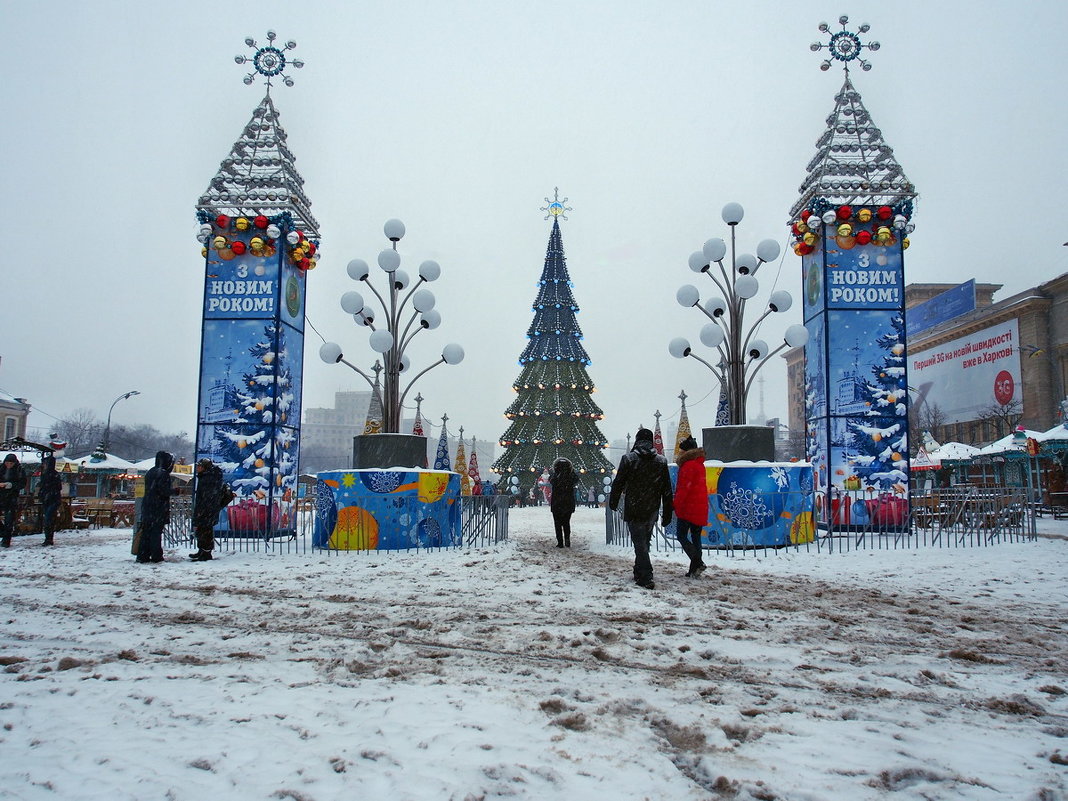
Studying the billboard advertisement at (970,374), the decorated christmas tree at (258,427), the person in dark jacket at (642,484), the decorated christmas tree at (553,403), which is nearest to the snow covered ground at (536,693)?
the person in dark jacket at (642,484)

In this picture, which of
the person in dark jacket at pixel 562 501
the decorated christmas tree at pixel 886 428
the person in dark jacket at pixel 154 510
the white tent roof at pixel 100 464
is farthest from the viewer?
the white tent roof at pixel 100 464

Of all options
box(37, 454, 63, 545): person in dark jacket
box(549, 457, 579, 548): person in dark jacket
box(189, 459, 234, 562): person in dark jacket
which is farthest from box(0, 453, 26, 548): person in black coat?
box(549, 457, 579, 548): person in dark jacket

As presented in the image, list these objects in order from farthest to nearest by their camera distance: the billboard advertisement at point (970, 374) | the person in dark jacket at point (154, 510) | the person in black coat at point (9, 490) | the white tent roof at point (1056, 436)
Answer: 1. the billboard advertisement at point (970, 374)
2. the white tent roof at point (1056, 436)
3. the person in black coat at point (9, 490)
4. the person in dark jacket at point (154, 510)

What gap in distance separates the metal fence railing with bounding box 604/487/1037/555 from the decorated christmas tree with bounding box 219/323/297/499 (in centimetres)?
774

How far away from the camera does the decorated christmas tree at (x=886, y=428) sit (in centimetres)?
1562

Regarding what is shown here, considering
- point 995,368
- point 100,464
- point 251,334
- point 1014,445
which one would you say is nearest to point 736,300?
point 251,334

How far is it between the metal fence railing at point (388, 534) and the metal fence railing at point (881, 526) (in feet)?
8.22

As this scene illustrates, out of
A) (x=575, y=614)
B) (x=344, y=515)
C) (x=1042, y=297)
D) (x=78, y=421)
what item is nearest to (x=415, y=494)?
(x=344, y=515)

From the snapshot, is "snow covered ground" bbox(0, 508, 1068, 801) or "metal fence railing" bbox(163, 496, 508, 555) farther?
"metal fence railing" bbox(163, 496, 508, 555)

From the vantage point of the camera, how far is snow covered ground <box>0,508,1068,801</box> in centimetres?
274

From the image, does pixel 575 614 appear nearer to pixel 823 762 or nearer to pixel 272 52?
pixel 823 762

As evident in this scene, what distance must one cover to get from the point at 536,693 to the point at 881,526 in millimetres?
13724

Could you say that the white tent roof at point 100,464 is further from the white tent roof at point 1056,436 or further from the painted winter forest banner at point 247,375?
the white tent roof at point 1056,436

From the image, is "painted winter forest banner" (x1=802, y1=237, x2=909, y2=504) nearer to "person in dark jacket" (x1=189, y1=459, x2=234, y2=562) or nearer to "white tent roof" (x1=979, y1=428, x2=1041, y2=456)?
"person in dark jacket" (x1=189, y1=459, x2=234, y2=562)
